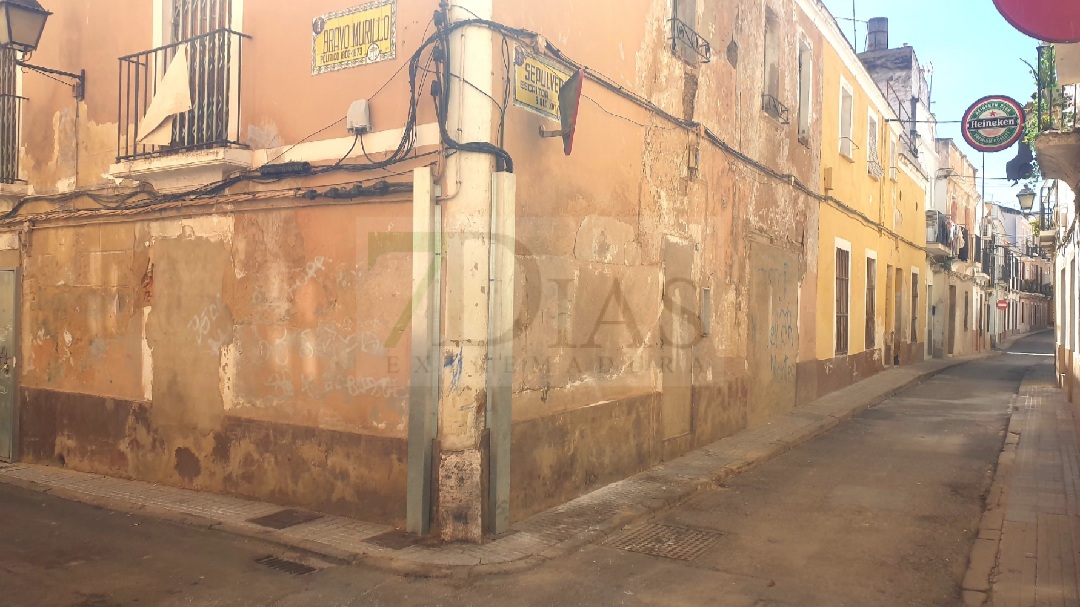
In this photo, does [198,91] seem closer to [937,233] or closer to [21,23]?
[21,23]

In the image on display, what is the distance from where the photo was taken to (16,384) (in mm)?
8820

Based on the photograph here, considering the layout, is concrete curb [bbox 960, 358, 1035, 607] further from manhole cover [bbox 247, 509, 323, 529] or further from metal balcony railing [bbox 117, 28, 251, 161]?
metal balcony railing [bbox 117, 28, 251, 161]

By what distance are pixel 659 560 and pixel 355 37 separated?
15.0ft

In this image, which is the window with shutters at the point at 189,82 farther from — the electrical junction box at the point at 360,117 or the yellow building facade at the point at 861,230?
the yellow building facade at the point at 861,230

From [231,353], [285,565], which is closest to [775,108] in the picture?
[231,353]

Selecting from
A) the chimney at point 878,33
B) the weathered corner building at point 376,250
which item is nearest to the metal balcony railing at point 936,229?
the chimney at point 878,33

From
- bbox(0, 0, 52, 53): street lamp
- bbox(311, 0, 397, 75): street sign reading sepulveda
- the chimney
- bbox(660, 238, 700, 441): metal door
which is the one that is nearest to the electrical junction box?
bbox(311, 0, 397, 75): street sign reading sepulveda

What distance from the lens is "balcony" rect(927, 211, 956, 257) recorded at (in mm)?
23938

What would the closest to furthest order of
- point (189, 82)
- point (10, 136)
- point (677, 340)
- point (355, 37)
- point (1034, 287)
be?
point (355, 37)
point (189, 82)
point (677, 340)
point (10, 136)
point (1034, 287)

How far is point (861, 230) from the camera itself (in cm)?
1658

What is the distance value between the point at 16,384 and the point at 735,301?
28.2 feet

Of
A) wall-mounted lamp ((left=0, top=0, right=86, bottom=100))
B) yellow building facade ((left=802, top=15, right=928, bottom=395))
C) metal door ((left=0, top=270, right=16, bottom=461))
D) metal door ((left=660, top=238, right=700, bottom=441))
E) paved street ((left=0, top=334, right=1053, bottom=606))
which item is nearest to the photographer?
paved street ((left=0, top=334, right=1053, bottom=606))

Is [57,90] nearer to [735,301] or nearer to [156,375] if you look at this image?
[156,375]

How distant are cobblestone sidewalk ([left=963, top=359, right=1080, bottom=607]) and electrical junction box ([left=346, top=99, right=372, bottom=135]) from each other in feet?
17.0
